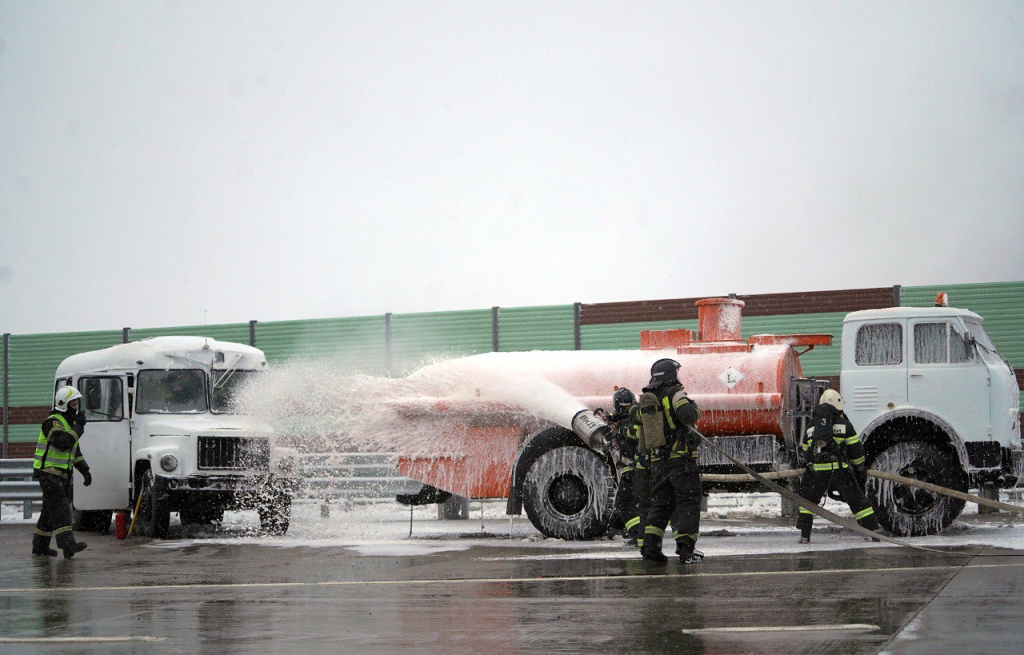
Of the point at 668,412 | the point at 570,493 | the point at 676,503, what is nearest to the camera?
the point at 676,503

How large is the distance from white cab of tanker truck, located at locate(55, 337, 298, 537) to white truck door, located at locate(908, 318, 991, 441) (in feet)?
27.3

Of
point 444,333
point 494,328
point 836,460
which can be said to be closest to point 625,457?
point 836,460

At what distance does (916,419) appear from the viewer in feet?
46.3

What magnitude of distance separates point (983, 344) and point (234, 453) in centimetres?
977

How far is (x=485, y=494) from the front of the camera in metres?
14.4

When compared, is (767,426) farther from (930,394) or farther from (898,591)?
(898,591)

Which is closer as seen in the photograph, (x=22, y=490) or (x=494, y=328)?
(x=22, y=490)

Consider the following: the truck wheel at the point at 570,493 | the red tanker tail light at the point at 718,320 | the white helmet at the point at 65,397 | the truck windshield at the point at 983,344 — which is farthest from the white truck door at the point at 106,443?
the truck windshield at the point at 983,344

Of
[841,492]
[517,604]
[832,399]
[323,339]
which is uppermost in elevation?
[323,339]

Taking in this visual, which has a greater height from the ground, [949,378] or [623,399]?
[949,378]

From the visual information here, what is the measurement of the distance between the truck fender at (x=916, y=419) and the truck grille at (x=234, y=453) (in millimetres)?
7985

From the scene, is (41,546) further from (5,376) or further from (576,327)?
(5,376)

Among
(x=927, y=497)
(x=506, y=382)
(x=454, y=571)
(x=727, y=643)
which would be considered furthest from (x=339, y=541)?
(x=727, y=643)

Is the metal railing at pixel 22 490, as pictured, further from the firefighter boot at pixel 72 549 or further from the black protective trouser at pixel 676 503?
the black protective trouser at pixel 676 503
